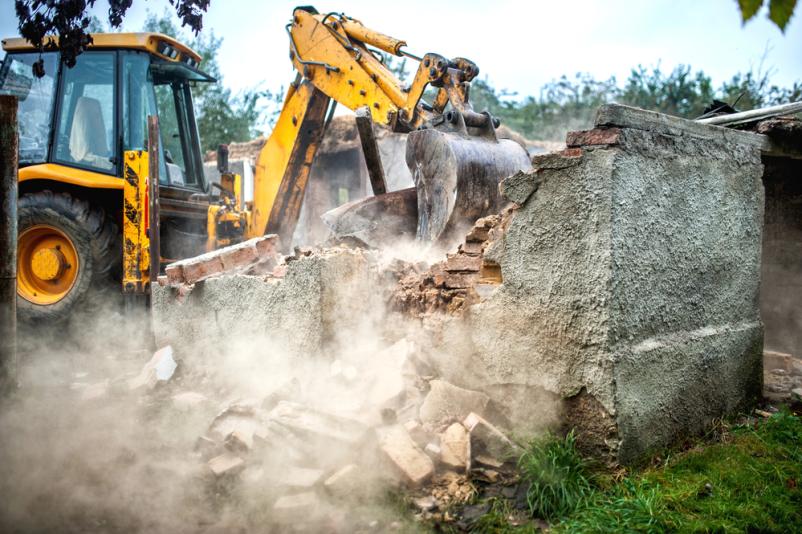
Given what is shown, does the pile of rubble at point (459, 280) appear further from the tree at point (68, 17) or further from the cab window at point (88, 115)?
the cab window at point (88, 115)

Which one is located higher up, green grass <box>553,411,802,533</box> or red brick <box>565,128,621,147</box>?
red brick <box>565,128,621,147</box>

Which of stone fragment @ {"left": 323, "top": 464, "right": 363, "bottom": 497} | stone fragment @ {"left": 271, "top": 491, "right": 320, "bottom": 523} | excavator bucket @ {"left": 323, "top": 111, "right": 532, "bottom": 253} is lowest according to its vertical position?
stone fragment @ {"left": 271, "top": 491, "right": 320, "bottom": 523}

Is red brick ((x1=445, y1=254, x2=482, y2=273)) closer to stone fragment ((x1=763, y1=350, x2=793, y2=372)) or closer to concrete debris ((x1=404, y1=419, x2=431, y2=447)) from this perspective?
concrete debris ((x1=404, y1=419, x2=431, y2=447))

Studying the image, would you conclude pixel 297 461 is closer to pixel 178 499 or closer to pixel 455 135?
pixel 178 499

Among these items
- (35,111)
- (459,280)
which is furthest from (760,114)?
(35,111)

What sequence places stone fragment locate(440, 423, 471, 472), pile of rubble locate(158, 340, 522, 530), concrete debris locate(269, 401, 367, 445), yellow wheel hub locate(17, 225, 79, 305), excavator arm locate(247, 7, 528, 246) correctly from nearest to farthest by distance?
pile of rubble locate(158, 340, 522, 530) < stone fragment locate(440, 423, 471, 472) < concrete debris locate(269, 401, 367, 445) < excavator arm locate(247, 7, 528, 246) < yellow wheel hub locate(17, 225, 79, 305)

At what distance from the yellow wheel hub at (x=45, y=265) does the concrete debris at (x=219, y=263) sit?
1.60 m

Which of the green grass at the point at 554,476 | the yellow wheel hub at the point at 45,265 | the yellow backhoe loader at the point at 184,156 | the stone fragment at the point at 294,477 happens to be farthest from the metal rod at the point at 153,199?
the green grass at the point at 554,476

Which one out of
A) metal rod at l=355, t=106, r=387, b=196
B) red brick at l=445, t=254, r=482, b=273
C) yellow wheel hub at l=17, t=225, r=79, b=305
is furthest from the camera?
yellow wheel hub at l=17, t=225, r=79, b=305

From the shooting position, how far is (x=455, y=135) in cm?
509

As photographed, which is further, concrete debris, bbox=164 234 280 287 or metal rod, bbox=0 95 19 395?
concrete debris, bbox=164 234 280 287

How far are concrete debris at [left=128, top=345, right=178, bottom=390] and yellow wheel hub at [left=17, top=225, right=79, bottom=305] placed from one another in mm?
1629

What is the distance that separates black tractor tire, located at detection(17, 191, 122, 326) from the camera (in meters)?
5.89

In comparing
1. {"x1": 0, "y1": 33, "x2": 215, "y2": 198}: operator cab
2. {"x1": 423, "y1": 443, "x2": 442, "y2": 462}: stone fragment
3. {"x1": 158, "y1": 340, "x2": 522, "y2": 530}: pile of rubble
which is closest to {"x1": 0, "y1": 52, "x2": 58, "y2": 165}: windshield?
{"x1": 0, "y1": 33, "x2": 215, "y2": 198}: operator cab
